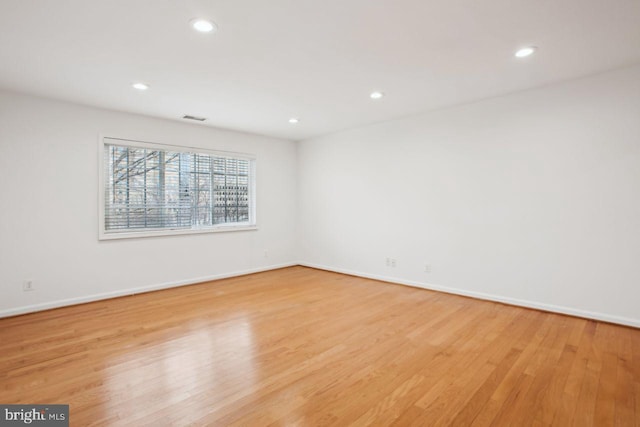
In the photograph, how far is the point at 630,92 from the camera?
3.07 meters

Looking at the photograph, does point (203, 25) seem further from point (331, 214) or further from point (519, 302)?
point (519, 302)

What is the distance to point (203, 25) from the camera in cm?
228

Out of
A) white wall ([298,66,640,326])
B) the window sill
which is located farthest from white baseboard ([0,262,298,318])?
white wall ([298,66,640,326])

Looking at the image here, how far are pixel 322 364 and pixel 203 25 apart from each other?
8.82ft

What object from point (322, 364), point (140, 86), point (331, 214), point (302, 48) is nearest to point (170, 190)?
point (140, 86)

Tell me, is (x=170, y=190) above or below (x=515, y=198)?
above

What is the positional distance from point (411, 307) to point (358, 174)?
8.26 feet

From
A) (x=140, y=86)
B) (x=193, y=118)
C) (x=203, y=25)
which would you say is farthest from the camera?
(x=193, y=118)

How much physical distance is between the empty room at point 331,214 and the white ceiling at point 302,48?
0.02m

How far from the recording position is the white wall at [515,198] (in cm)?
315

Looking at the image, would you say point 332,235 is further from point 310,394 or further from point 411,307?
point 310,394

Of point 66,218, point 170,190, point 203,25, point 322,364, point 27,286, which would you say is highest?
point 203,25

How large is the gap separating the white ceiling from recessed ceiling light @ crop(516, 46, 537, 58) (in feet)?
0.23

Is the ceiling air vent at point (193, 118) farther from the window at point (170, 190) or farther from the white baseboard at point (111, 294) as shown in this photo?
the white baseboard at point (111, 294)
